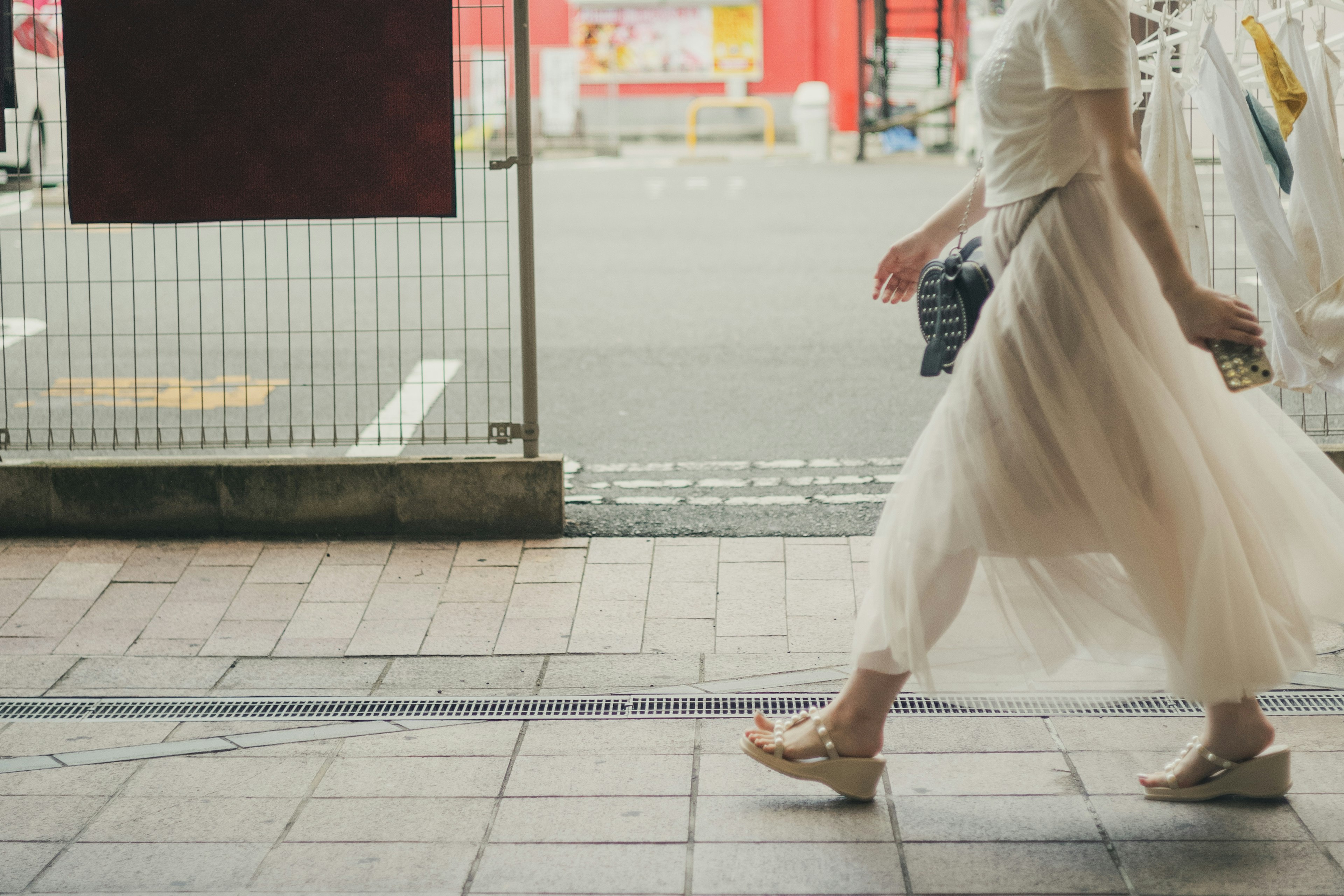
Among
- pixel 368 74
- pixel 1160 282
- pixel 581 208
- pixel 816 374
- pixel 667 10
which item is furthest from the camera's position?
pixel 667 10

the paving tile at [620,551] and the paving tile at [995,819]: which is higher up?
the paving tile at [620,551]

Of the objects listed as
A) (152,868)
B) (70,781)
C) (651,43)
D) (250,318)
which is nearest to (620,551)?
(70,781)

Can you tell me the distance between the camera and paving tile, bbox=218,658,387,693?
374 cm

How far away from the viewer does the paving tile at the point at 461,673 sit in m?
3.73

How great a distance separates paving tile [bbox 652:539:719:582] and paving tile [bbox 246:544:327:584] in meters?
1.03

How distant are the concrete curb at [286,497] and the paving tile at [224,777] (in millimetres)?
1580

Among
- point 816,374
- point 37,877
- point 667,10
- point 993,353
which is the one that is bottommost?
point 37,877

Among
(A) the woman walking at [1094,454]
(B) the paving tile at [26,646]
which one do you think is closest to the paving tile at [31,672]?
(B) the paving tile at [26,646]

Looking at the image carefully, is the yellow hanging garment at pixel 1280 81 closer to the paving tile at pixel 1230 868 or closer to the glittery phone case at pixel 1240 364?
the glittery phone case at pixel 1240 364

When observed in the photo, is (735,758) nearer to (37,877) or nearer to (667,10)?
(37,877)

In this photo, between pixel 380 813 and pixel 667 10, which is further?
pixel 667 10

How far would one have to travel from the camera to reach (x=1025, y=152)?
2.73m

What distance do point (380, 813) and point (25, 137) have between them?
114 inches

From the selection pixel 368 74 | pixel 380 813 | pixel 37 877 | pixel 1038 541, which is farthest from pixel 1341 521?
pixel 368 74
